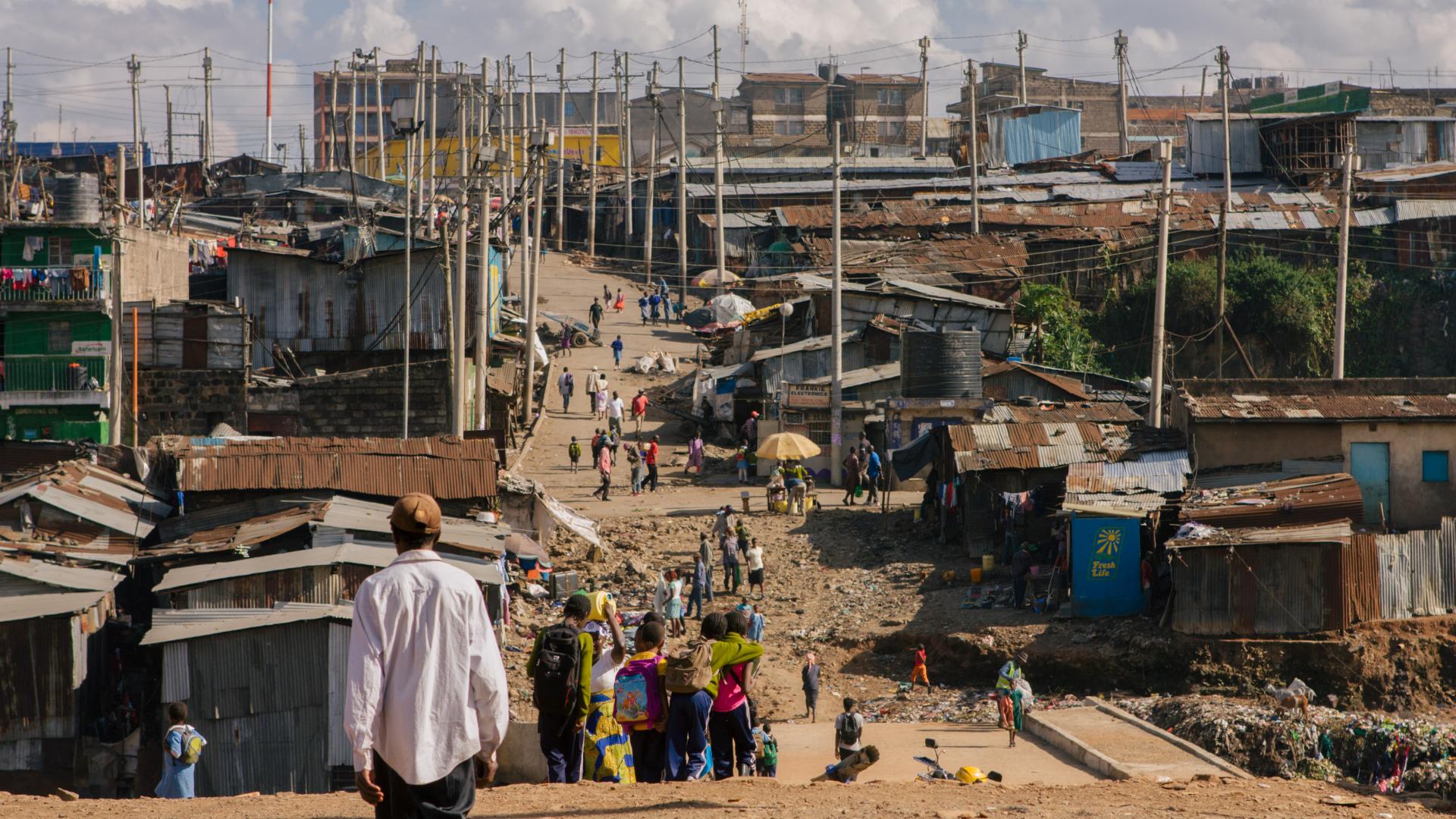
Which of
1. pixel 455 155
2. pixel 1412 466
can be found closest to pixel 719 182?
pixel 1412 466

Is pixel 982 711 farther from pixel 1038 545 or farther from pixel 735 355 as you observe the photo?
pixel 735 355

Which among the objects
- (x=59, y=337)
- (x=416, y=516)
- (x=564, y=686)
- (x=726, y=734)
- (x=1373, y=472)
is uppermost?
(x=59, y=337)

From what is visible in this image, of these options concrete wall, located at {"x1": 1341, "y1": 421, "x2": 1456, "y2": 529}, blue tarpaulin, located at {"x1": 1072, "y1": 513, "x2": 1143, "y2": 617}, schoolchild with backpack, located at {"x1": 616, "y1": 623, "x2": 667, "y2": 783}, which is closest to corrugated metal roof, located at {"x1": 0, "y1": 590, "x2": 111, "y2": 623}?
schoolchild with backpack, located at {"x1": 616, "y1": 623, "x2": 667, "y2": 783}

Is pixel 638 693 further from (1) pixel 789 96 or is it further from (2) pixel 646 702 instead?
(1) pixel 789 96

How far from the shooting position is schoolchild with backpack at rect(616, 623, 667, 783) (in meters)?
8.26

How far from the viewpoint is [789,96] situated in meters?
84.4

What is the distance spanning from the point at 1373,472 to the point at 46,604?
1875 centimetres

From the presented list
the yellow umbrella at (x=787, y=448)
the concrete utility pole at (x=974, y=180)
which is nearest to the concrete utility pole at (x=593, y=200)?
the concrete utility pole at (x=974, y=180)

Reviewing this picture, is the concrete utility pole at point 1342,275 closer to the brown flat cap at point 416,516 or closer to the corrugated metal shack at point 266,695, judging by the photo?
the corrugated metal shack at point 266,695

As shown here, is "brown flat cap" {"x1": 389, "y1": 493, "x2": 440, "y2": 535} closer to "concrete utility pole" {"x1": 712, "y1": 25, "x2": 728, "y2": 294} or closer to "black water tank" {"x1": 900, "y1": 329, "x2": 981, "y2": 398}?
"black water tank" {"x1": 900, "y1": 329, "x2": 981, "y2": 398}

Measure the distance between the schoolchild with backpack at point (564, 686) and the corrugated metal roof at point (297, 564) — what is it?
26.7 ft

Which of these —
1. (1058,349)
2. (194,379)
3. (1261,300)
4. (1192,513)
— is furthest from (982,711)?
(1261,300)

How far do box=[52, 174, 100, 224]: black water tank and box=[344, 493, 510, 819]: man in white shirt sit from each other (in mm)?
34651

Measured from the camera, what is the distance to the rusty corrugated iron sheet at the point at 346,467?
2159 cm
